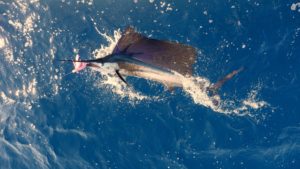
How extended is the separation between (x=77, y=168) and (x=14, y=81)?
8.26ft

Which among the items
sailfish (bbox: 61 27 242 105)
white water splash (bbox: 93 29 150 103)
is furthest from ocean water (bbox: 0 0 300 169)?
sailfish (bbox: 61 27 242 105)

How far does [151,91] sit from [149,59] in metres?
1.55

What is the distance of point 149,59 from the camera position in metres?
6.73

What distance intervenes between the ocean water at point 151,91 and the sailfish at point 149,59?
93 cm

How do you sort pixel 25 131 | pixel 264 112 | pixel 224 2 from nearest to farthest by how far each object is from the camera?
pixel 224 2 → pixel 264 112 → pixel 25 131

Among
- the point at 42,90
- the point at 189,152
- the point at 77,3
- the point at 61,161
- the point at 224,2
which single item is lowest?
the point at 61,161

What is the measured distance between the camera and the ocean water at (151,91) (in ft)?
25.2

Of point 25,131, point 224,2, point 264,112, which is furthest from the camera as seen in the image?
point 25,131

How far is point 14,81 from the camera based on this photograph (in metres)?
8.48

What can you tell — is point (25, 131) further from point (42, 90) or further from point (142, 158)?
point (142, 158)

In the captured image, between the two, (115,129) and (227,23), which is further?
(115,129)

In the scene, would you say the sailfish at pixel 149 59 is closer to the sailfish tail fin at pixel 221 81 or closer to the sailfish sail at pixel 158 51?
the sailfish sail at pixel 158 51

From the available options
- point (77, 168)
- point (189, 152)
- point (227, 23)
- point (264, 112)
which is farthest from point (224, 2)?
point (77, 168)

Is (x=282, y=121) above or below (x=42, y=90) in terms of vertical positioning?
above
